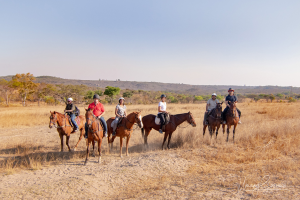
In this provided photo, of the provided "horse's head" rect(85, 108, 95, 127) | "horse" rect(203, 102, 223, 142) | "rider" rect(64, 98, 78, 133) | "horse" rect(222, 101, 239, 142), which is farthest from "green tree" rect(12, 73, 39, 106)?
"horse" rect(222, 101, 239, 142)

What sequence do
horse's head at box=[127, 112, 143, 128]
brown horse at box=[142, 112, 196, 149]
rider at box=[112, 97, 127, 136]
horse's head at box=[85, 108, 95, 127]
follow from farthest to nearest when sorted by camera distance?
1. brown horse at box=[142, 112, 196, 149]
2. rider at box=[112, 97, 127, 136]
3. horse's head at box=[127, 112, 143, 128]
4. horse's head at box=[85, 108, 95, 127]

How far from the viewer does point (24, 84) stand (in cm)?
3619

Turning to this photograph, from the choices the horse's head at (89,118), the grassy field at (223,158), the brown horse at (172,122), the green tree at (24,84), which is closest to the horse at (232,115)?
the grassy field at (223,158)

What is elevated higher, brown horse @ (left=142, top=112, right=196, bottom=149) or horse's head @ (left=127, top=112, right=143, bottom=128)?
horse's head @ (left=127, top=112, right=143, bottom=128)

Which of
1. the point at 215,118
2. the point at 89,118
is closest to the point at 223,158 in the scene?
the point at 215,118

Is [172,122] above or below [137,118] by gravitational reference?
below

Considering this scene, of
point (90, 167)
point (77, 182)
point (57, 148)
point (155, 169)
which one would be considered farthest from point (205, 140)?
point (57, 148)

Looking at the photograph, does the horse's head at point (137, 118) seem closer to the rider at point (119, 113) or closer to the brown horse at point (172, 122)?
the rider at point (119, 113)

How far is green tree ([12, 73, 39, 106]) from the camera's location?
3547cm

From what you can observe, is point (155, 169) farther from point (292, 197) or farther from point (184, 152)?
point (292, 197)

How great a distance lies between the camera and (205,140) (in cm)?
902

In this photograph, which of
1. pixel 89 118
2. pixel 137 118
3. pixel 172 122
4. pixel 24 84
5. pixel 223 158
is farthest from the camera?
pixel 24 84

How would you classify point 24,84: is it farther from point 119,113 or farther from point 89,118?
point 89,118

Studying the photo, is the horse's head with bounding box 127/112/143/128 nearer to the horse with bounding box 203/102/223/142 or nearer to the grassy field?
the grassy field
